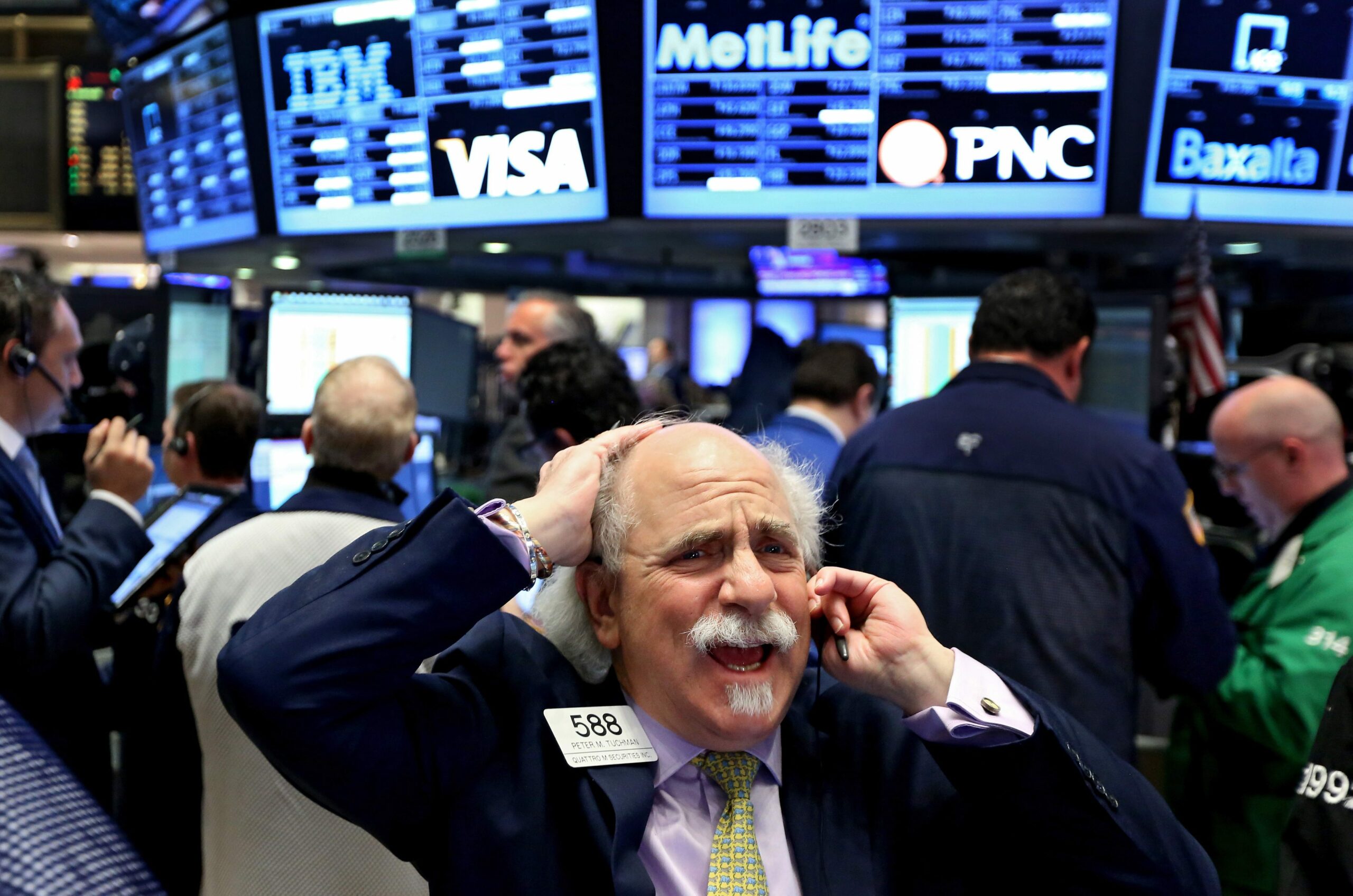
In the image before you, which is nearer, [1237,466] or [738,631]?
[738,631]

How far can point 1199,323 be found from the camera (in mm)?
3375

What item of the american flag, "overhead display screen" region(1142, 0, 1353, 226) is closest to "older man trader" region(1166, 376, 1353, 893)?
the american flag

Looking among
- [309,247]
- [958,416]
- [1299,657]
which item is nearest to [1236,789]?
[1299,657]

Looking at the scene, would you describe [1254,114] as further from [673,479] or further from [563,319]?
[673,479]

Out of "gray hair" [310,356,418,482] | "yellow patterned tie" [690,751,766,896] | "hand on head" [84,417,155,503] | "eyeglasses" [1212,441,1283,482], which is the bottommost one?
"yellow patterned tie" [690,751,766,896]

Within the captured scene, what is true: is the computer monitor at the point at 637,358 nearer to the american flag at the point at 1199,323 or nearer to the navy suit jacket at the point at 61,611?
the american flag at the point at 1199,323

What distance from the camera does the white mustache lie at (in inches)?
60.4

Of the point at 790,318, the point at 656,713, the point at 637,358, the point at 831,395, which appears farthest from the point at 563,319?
the point at 637,358

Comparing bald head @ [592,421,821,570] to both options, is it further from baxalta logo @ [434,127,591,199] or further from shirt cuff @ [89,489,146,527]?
baxalta logo @ [434,127,591,199]

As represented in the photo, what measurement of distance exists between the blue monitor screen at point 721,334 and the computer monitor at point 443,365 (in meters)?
3.76

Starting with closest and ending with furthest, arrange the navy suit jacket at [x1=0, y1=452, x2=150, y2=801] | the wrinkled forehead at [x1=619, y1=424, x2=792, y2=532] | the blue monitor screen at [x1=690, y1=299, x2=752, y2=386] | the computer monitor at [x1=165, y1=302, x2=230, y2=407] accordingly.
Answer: the wrinkled forehead at [x1=619, y1=424, x2=792, y2=532], the navy suit jacket at [x1=0, y1=452, x2=150, y2=801], the computer monitor at [x1=165, y1=302, x2=230, y2=407], the blue monitor screen at [x1=690, y1=299, x2=752, y2=386]

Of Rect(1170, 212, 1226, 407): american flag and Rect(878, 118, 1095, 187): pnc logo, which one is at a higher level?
Rect(878, 118, 1095, 187): pnc logo

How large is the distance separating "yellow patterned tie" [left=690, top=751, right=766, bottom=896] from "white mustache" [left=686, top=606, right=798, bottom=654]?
152 mm

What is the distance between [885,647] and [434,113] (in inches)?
106
